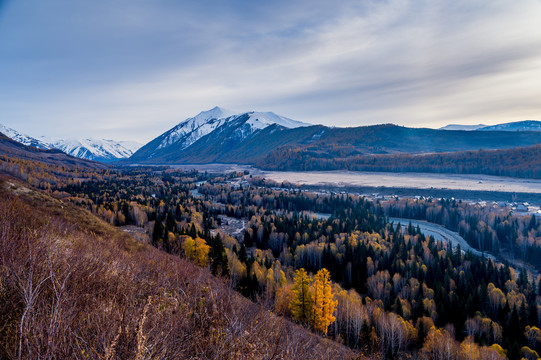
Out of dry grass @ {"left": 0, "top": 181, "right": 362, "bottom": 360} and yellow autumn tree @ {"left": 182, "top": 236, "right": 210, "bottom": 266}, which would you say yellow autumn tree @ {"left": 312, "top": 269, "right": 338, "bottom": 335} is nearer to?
yellow autumn tree @ {"left": 182, "top": 236, "right": 210, "bottom": 266}

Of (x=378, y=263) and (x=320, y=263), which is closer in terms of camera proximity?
(x=378, y=263)

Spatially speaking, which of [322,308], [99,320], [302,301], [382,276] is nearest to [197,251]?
[302,301]

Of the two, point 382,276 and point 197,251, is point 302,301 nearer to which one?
point 197,251

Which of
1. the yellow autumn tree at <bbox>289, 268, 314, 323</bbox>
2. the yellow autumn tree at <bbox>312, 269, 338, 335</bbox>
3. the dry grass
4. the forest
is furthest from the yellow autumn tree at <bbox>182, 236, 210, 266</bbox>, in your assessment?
the dry grass

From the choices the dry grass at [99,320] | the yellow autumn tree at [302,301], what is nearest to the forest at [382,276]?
the yellow autumn tree at [302,301]

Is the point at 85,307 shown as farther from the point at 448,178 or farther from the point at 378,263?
the point at 448,178

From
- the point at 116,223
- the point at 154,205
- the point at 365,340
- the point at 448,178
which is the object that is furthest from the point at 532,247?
the point at 448,178
